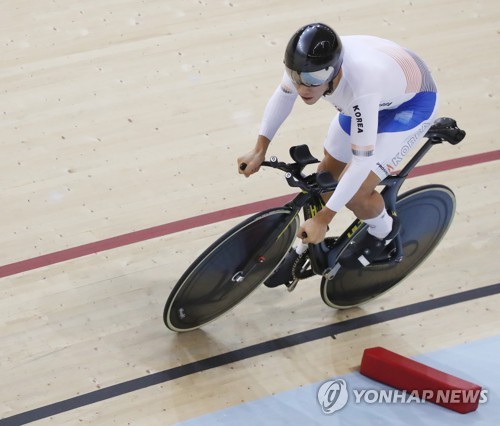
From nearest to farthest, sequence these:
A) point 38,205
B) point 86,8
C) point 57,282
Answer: point 57,282
point 38,205
point 86,8

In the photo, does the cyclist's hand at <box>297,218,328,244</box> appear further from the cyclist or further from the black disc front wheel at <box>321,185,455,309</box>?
the black disc front wheel at <box>321,185,455,309</box>

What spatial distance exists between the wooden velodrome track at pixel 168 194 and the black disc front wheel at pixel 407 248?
0.10 metres

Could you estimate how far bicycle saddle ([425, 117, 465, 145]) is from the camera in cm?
402

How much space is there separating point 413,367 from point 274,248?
0.74 meters

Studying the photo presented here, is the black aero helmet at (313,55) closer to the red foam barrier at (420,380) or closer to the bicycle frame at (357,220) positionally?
the bicycle frame at (357,220)

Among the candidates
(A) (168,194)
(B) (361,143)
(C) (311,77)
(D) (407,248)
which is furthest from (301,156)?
(A) (168,194)

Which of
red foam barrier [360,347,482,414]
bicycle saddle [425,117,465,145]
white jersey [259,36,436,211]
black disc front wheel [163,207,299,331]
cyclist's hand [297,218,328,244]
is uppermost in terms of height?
white jersey [259,36,436,211]

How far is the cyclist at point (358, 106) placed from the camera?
3482 millimetres

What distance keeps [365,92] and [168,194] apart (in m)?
1.71

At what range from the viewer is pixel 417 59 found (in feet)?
12.8

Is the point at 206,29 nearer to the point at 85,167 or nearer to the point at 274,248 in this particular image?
the point at 85,167

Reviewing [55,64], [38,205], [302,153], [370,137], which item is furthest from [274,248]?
[55,64]

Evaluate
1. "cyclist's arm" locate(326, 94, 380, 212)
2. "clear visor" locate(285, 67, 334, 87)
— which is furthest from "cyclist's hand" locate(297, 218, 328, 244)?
"clear visor" locate(285, 67, 334, 87)

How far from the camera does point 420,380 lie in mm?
4102
